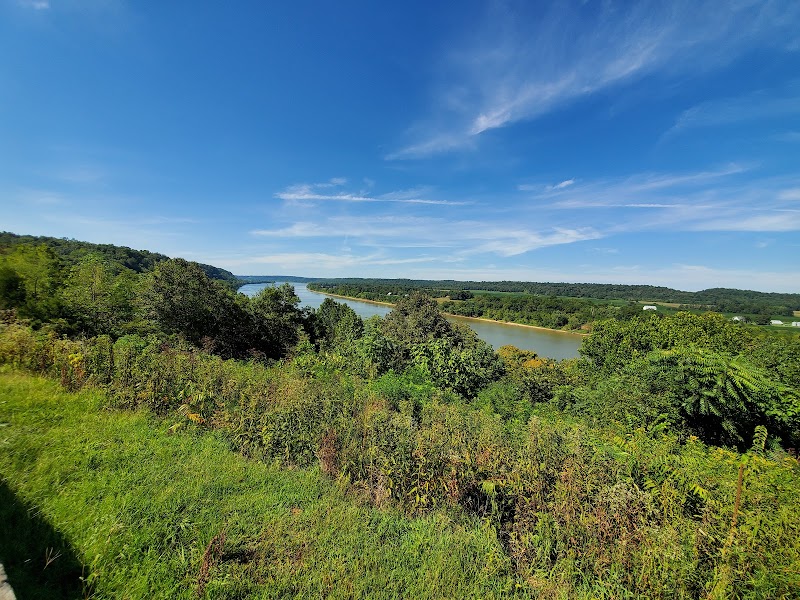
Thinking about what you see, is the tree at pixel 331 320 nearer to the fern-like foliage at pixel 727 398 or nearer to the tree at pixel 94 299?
the tree at pixel 94 299

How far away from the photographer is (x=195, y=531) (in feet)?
7.64

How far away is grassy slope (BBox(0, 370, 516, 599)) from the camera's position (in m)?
1.96

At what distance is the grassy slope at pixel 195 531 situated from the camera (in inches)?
77.3

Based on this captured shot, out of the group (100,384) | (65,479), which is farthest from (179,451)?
(100,384)

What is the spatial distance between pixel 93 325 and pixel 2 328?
5.25 meters

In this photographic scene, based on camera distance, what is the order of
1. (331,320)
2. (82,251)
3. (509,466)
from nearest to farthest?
(509,466)
(82,251)
(331,320)

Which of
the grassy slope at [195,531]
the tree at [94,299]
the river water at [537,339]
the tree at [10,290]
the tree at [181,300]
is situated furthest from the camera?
the river water at [537,339]

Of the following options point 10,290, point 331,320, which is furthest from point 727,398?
point 331,320

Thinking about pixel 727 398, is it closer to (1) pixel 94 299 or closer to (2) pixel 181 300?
(1) pixel 94 299

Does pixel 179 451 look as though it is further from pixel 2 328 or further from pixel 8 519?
pixel 2 328

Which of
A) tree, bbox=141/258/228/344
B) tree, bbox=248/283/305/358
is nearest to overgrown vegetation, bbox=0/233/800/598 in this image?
tree, bbox=141/258/228/344

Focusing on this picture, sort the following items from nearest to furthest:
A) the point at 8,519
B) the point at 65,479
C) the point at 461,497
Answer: the point at 8,519 < the point at 65,479 < the point at 461,497

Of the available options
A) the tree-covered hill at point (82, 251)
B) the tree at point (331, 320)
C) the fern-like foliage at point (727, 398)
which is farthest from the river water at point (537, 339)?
the fern-like foliage at point (727, 398)

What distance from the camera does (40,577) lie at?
1795 mm
